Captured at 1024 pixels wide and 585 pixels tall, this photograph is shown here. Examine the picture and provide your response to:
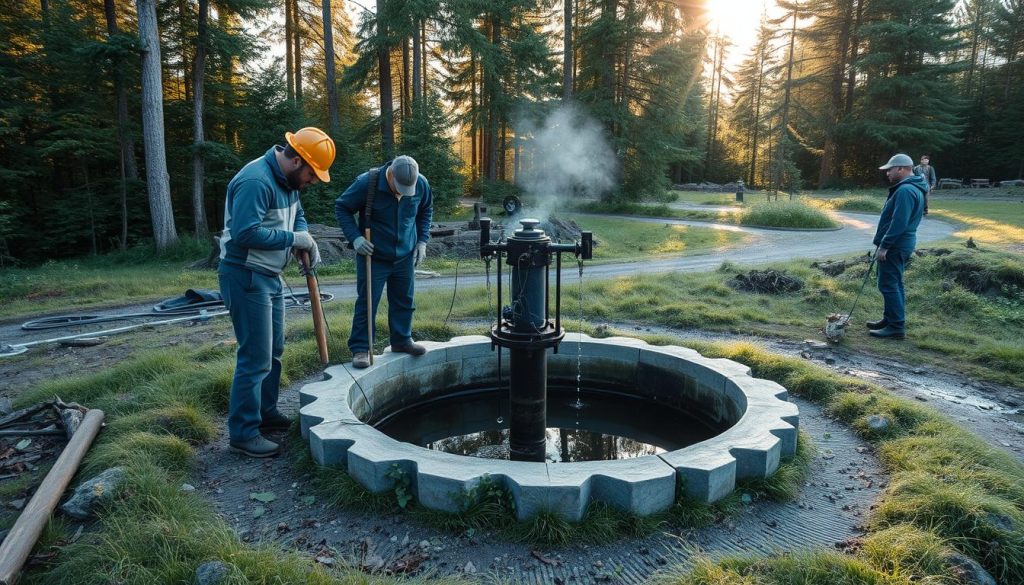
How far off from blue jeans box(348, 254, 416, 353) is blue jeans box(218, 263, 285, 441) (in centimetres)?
89

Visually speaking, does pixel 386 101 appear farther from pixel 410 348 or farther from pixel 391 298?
pixel 410 348

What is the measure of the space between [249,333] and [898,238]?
6.61 m

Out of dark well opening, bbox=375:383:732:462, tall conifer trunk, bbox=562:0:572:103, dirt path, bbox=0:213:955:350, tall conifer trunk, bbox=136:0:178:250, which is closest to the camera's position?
dark well opening, bbox=375:383:732:462

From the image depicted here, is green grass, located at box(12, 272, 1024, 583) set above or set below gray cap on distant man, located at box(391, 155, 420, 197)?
below

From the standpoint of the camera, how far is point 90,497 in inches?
113

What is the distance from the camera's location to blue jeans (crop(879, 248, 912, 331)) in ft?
21.3

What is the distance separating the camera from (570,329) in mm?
6332

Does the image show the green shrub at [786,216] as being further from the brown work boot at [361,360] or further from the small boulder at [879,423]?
the brown work boot at [361,360]

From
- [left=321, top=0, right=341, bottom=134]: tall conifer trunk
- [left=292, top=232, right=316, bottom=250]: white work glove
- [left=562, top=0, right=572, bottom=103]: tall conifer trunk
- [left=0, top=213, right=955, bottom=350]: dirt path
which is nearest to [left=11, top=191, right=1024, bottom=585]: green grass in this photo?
[left=292, top=232, right=316, bottom=250]: white work glove

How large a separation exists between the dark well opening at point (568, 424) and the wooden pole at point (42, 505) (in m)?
1.89

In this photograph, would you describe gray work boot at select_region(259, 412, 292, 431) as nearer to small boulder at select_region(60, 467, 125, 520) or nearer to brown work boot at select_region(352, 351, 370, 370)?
brown work boot at select_region(352, 351, 370, 370)

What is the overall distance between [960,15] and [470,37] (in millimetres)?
37797

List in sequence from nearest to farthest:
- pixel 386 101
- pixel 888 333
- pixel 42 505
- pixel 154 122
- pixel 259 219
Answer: pixel 42 505 < pixel 259 219 < pixel 888 333 < pixel 154 122 < pixel 386 101

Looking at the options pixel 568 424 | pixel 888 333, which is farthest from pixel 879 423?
pixel 888 333
